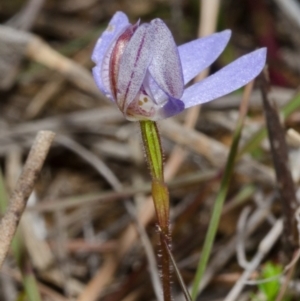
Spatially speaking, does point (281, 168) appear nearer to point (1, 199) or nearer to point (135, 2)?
point (1, 199)

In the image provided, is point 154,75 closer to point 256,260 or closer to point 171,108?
point 171,108

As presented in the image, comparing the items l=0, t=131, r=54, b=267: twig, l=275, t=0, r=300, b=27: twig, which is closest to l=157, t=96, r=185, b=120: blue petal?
l=0, t=131, r=54, b=267: twig

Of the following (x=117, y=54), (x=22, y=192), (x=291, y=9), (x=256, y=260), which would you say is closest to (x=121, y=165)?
(x=291, y=9)

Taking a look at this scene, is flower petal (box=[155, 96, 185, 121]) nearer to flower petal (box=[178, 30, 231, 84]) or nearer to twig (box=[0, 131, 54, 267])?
flower petal (box=[178, 30, 231, 84])

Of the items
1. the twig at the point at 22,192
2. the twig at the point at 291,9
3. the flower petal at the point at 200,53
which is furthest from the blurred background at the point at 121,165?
the flower petal at the point at 200,53

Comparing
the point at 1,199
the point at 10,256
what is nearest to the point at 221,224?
the point at 10,256
